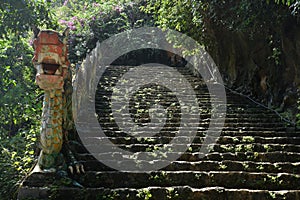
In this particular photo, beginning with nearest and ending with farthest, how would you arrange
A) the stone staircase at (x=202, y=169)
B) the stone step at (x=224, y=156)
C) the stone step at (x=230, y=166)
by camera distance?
the stone staircase at (x=202, y=169) → the stone step at (x=230, y=166) → the stone step at (x=224, y=156)

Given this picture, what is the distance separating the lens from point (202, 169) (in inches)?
153

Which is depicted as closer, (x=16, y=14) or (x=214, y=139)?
(x=16, y=14)

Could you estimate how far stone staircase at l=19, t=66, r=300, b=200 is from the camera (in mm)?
3281

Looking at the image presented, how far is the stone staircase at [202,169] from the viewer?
3.28m

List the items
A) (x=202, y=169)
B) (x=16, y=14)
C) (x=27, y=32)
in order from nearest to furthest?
(x=202, y=169)
(x=16, y=14)
(x=27, y=32)

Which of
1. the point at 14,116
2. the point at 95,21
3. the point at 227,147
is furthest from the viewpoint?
the point at 95,21

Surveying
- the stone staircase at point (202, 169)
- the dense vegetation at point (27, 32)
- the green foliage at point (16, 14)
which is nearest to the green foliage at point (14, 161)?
the dense vegetation at point (27, 32)

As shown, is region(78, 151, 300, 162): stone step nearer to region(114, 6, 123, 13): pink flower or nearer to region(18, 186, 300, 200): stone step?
region(18, 186, 300, 200): stone step

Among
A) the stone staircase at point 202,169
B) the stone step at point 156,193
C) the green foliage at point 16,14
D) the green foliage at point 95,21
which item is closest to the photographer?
the stone step at point 156,193

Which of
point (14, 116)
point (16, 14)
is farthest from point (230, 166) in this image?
point (16, 14)

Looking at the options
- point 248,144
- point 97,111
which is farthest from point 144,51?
point 248,144

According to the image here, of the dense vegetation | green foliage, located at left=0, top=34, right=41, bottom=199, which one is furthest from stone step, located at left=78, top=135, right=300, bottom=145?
the dense vegetation

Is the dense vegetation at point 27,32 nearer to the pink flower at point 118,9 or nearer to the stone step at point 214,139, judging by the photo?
the stone step at point 214,139

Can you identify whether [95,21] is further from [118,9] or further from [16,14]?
[16,14]
